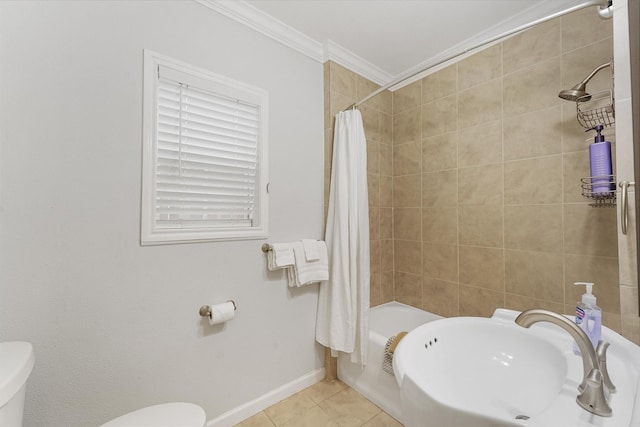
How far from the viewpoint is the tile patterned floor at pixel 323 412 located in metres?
1.47

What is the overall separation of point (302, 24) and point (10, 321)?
2.00 metres

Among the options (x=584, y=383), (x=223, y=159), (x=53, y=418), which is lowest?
(x=53, y=418)

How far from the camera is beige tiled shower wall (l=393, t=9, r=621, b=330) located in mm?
1369

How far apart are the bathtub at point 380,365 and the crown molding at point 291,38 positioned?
194 centimetres

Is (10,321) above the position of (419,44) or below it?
below

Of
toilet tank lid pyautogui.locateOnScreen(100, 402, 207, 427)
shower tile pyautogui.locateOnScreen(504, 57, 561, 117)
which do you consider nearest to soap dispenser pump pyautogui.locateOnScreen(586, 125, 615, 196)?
shower tile pyautogui.locateOnScreen(504, 57, 561, 117)

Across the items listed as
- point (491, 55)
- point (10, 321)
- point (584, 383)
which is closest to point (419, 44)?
point (491, 55)

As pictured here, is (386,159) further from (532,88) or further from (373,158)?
(532,88)

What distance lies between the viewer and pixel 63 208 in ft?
3.34

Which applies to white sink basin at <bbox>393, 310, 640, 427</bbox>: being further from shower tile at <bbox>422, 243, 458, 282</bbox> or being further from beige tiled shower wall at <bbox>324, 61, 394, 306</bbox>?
beige tiled shower wall at <bbox>324, 61, 394, 306</bbox>

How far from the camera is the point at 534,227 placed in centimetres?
154

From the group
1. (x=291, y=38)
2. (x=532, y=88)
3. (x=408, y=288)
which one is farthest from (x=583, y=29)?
(x=408, y=288)

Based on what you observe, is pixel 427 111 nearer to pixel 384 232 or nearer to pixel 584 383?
pixel 384 232

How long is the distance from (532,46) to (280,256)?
1955 millimetres
